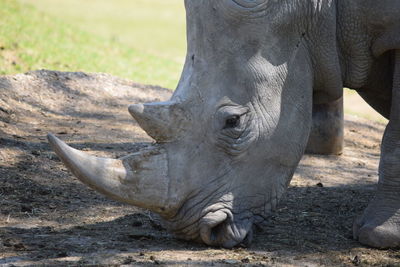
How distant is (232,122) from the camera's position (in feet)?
14.2

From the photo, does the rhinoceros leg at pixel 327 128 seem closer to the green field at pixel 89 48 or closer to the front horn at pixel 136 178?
the green field at pixel 89 48

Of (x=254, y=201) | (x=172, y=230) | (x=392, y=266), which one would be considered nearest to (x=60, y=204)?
(x=172, y=230)

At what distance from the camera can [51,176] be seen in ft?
19.1

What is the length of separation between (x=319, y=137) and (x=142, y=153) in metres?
3.33

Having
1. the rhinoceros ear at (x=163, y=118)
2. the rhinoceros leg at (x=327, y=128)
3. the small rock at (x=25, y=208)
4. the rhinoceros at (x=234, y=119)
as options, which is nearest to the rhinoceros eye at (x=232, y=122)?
the rhinoceros at (x=234, y=119)

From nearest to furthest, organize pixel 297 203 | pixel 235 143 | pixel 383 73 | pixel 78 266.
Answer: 1. pixel 78 266
2. pixel 235 143
3. pixel 383 73
4. pixel 297 203

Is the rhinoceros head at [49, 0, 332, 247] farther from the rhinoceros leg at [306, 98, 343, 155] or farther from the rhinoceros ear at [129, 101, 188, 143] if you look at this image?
the rhinoceros leg at [306, 98, 343, 155]

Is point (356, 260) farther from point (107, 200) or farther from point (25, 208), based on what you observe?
point (25, 208)

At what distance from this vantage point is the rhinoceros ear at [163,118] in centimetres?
424

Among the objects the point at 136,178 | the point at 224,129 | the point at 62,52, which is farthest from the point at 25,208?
the point at 62,52

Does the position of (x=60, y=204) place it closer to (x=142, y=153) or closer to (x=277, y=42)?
(x=142, y=153)

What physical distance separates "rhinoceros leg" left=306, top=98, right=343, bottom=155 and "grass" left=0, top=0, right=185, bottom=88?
320 centimetres

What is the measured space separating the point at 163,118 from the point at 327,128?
10.7 ft

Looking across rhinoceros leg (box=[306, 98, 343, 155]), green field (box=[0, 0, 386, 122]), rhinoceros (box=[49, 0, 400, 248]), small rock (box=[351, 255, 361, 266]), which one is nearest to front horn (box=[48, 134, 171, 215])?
rhinoceros (box=[49, 0, 400, 248])
